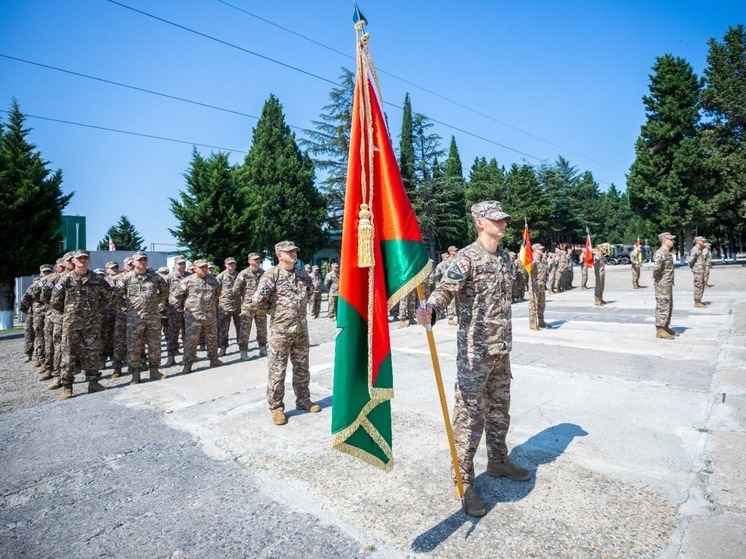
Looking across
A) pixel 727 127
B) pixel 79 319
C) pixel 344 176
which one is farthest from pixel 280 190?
pixel 727 127

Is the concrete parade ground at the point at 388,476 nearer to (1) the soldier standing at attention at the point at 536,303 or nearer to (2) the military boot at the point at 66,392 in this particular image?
(2) the military boot at the point at 66,392

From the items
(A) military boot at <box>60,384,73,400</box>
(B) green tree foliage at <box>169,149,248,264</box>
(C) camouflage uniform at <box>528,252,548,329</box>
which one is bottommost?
(A) military boot at <box>60,384,73,400</box>

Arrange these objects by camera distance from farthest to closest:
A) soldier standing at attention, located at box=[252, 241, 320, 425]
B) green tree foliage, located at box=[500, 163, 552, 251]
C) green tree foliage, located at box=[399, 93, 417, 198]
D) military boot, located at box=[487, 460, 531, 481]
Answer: green tree foliage, located at box=[500, 163, 552, 251]
green tree foliage, located at box=[399, 93, 417, 198]
soldier standing at attention, located at box=[252, 241, 320, 425]
military boot, located at box=[487, 460, 531, 481]

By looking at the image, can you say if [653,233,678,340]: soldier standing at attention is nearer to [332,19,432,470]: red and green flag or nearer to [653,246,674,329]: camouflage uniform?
[653,246,674,329]: camouflage uniform

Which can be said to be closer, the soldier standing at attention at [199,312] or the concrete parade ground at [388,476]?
the concrete parade ground at [388,476]

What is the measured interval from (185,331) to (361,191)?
6825mm

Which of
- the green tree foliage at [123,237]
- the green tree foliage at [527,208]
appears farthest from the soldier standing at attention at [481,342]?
the green tree foliage at [123,237]

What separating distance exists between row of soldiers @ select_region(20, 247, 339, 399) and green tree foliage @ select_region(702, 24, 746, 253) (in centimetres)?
3686

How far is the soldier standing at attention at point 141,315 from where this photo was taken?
7723 mm

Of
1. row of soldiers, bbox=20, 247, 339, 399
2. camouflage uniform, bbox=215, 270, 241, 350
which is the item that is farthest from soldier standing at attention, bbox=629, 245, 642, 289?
camouflage uniform, bbox=215, 270, 241, 350

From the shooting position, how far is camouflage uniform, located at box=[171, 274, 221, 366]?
843 centimetres

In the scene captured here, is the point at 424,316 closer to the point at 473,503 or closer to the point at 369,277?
the point at 369,277

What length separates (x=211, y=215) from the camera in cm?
2695

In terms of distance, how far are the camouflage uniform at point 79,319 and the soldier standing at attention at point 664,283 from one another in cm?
1074
